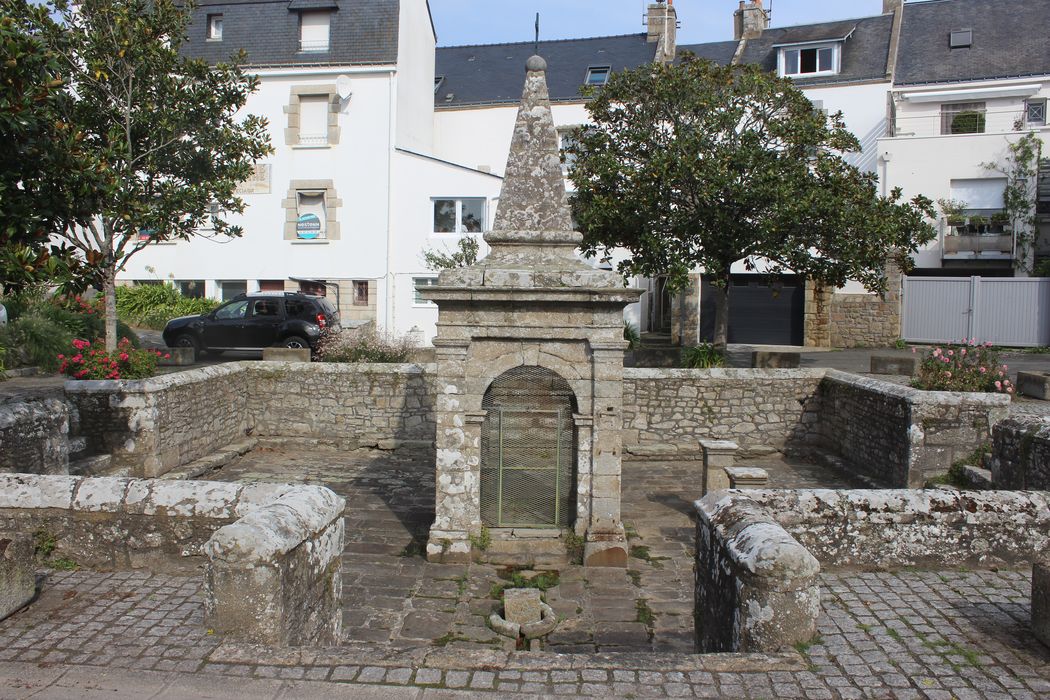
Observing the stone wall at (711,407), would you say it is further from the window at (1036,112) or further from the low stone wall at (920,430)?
the window at (1036,112)

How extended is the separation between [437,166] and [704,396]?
14.1 meters

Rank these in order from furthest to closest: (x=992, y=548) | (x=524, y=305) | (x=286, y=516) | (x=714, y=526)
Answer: (x=524, y=305) < (x=992, y=548) < (x=714, y=526) < (x=286, y=516)

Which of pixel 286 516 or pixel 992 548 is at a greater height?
pixel 286 516

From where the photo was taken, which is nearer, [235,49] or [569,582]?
[569,582]

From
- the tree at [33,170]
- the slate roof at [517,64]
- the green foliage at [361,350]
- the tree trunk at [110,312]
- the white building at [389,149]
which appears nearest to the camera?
the tree at [33,170]

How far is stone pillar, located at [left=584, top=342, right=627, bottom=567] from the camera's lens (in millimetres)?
7203

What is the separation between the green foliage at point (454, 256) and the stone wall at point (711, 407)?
370 inches

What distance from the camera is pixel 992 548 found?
442 cm

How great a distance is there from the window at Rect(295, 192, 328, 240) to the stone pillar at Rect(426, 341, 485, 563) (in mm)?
17773

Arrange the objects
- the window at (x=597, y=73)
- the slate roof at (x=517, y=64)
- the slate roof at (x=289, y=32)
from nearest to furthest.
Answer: the slate roof at (x=289, y=32) → the slate roof at (x=517, y=64) → the window at (x=597, y=73)

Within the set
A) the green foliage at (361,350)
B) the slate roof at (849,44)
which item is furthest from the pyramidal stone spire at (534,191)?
the slate roof at (849,44)

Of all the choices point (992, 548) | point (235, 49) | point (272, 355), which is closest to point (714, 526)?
point (992, 548)

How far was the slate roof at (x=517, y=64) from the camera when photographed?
88.0 ft

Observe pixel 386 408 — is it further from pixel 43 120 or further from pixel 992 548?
pixel 992 548
